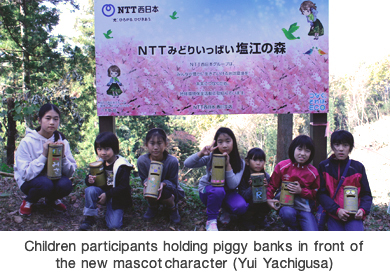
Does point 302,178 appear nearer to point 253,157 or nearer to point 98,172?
point 253,157

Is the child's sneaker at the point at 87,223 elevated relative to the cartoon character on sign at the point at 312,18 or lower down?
lower down

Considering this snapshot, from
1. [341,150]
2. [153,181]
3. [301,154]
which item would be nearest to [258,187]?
[301,154]

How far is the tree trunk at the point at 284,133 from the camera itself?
5742 mm

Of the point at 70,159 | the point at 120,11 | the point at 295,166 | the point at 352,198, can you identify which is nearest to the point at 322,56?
the point at 295,166

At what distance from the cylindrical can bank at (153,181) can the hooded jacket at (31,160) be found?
107 cm

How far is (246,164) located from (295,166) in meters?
0.56

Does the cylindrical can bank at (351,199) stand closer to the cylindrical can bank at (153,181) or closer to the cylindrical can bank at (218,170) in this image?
the cylindrical can bank at (218,170)

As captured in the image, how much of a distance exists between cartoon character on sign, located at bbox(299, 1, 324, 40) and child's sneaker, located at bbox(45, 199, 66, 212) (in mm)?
3955

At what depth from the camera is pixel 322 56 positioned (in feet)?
13.6

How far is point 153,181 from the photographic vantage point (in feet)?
10.6

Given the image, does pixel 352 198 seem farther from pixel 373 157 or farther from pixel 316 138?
pixel 373 157

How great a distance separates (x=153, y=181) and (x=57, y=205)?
1.49 meters

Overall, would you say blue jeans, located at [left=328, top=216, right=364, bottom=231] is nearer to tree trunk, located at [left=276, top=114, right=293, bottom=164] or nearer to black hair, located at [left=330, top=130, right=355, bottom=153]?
black hair, located at [left=330, top=130, right=355, bottom=153]

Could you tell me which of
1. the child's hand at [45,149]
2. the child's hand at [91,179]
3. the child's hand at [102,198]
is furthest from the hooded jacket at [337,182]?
the child's hand at [45,149]
